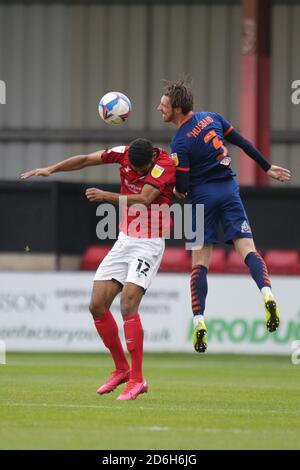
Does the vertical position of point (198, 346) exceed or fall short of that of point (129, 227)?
it falls short

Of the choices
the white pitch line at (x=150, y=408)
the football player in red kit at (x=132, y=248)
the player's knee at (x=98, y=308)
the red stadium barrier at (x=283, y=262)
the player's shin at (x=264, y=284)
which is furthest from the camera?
the red stadium barrier at (x=283, y=262)

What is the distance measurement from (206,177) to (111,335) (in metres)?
1.76

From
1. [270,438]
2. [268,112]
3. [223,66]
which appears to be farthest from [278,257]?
[270,438]

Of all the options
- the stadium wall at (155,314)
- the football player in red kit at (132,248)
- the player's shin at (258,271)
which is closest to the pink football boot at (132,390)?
the football player in red kit at (132,248)

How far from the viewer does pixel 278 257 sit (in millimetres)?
25219

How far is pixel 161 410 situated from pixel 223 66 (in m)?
20.5

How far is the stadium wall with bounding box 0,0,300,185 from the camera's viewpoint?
3027cm

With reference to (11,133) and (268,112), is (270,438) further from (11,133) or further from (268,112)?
(11,133)

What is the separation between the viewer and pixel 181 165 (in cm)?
1194

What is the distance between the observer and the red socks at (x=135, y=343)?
11586 millimetres

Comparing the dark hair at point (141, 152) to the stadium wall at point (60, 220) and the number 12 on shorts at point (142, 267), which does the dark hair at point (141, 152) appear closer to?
the number 12 on shorts at point (142, 267)

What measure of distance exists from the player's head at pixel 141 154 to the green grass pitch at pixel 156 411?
2143 millimetres

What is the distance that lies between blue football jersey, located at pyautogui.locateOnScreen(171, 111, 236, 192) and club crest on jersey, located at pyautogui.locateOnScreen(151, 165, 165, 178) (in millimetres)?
276

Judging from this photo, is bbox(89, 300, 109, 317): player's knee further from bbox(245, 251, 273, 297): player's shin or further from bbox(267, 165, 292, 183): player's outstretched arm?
bbox(267, 165, 292, 183): player's outstretched arm
